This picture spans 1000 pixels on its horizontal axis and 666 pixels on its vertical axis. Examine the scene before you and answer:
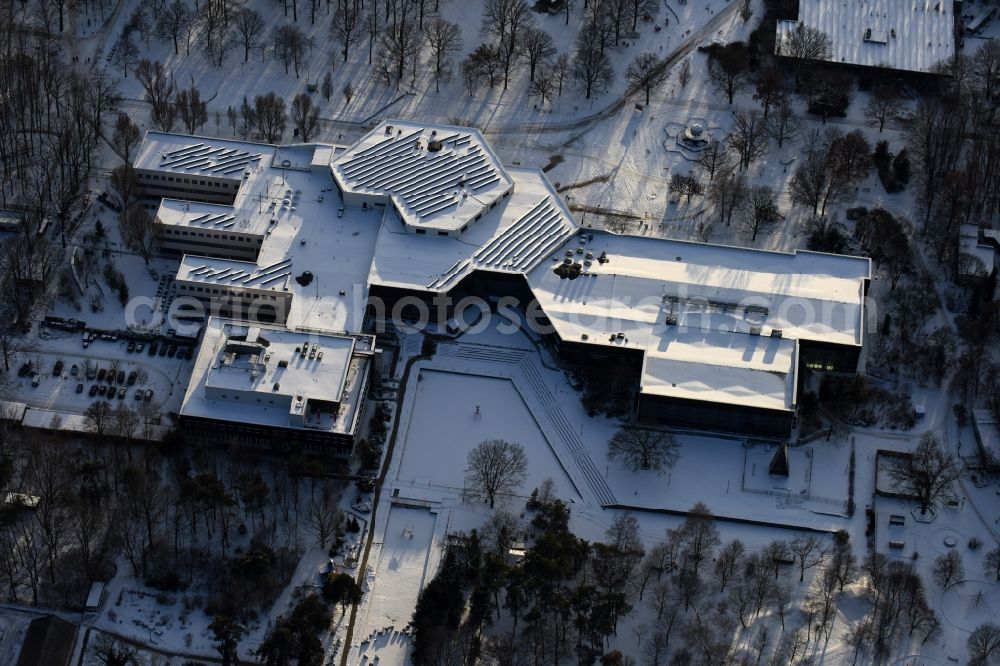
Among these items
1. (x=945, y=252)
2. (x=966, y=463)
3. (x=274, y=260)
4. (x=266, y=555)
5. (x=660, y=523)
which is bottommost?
(x=266, y=555)

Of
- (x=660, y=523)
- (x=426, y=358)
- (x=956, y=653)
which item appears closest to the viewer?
(x=956, y=653)

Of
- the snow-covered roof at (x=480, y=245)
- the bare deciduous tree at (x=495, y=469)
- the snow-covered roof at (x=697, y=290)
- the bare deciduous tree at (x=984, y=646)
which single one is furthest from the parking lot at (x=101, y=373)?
the bare deciduous tree at (x=984, y=646)

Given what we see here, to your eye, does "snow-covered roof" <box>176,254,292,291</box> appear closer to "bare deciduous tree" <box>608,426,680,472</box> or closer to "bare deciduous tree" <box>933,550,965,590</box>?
"bare deciduous tree" <box>608,426,680,472</box>

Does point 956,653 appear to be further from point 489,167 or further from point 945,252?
point 489,167

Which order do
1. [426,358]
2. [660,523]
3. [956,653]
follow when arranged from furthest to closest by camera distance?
[426,358] < [660,523] < [956,653]

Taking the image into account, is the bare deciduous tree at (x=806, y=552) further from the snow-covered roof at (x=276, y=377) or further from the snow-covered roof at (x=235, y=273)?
the snow-covered roof at (x=235, y=273)

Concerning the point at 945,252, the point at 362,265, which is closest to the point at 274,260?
the point at 362,265
